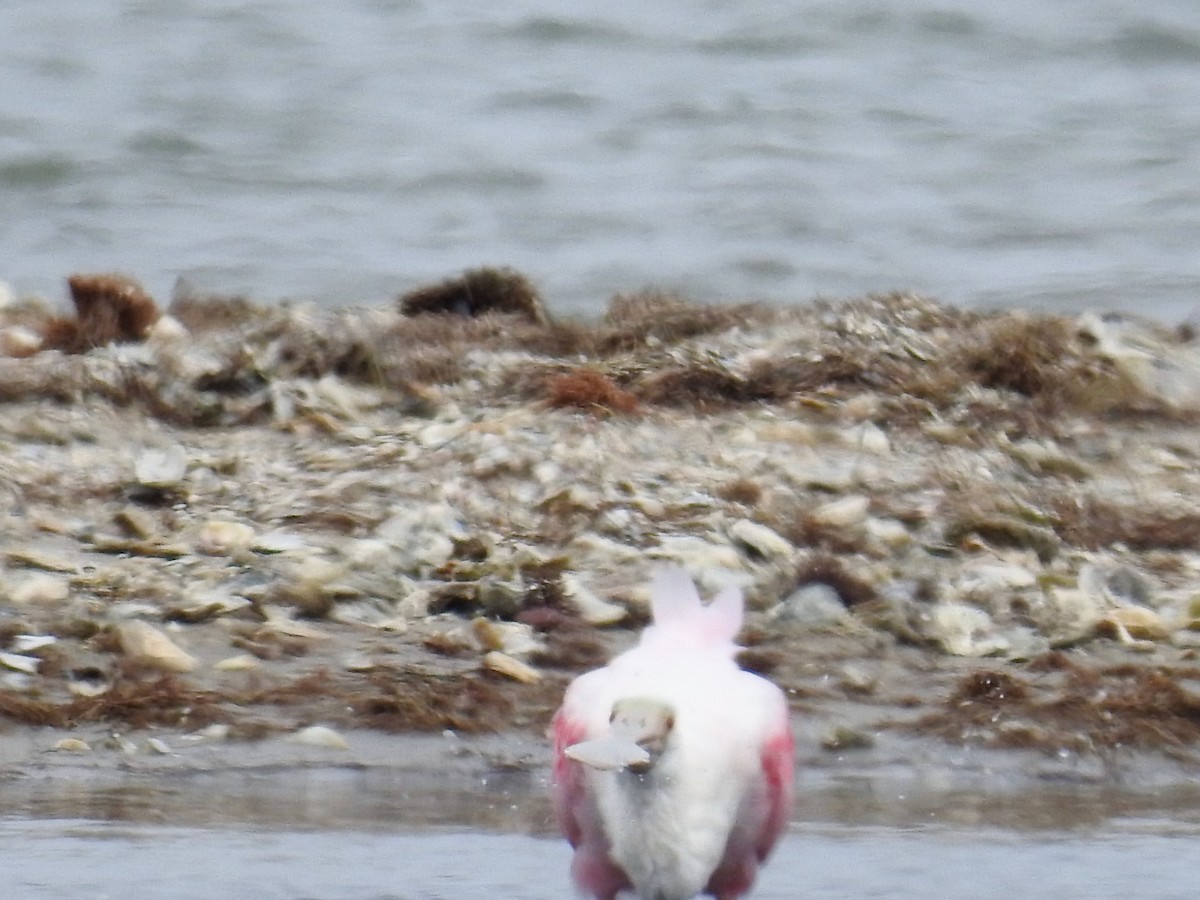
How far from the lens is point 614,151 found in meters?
20.0

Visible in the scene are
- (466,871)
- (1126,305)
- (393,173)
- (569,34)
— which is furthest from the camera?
(569,34)

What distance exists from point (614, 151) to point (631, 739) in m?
16.4

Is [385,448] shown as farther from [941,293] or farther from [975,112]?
[975,112]

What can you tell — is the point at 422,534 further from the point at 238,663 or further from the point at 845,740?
the point at 845,740

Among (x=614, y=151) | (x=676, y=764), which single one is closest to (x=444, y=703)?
(x=676, y=764)

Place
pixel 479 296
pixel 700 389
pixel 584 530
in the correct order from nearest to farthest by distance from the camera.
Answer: pixel 584 530, pixel 700 389, pixel 479 296

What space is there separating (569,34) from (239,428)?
14.3 meters

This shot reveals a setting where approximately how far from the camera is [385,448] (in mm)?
8469

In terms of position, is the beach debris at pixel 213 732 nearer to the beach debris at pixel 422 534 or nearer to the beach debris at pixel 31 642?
the beach debris at pixel 31 642

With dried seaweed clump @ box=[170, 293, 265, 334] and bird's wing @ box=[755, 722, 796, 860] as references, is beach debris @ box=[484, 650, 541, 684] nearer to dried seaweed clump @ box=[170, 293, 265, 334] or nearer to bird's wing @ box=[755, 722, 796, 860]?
bird's wing @ box=[755, 722, 796, 860]

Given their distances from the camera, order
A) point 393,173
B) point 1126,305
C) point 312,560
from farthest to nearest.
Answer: point 393,173, point 1126,305, point 312,560

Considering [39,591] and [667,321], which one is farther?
[667,321]

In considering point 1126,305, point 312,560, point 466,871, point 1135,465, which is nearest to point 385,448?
point 312,560

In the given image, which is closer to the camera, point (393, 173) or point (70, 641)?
point (70, 641)
